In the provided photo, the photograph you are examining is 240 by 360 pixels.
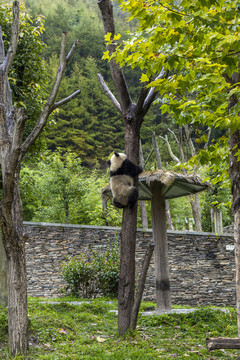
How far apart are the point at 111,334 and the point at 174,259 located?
6.72 meters

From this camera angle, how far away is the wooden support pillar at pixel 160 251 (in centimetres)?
768

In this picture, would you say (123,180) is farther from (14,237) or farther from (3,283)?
(3,283)

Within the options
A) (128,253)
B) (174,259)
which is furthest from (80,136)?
(128,253)

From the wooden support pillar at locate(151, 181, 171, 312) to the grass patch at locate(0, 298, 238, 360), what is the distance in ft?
2.41

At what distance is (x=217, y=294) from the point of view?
11875 mm

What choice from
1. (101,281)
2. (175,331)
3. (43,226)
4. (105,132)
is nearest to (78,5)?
(105,132)

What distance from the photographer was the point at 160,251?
786 cm

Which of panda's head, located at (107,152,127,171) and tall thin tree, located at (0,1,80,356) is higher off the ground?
panda's head, located at (107,152,127,171)

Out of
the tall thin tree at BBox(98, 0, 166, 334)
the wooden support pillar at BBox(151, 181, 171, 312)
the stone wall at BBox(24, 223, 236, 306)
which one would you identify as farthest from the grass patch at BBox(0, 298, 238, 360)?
the stone wall at BBox(24, 223, 236, 306)

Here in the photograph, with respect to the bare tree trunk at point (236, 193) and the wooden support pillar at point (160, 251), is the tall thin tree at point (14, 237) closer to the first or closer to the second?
the bare tree trunk at point (236, 193)

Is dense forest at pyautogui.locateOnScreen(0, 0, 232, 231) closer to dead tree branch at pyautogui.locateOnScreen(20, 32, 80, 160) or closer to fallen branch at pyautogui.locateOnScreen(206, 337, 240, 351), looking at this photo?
dead tree branch at pyautogui.locateOnScreen(20, 32, 80, 160)

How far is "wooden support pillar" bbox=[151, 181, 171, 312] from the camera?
7.68 meters

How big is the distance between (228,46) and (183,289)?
9.64 metres

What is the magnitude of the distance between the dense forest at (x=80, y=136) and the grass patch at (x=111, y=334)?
8.38 ft
